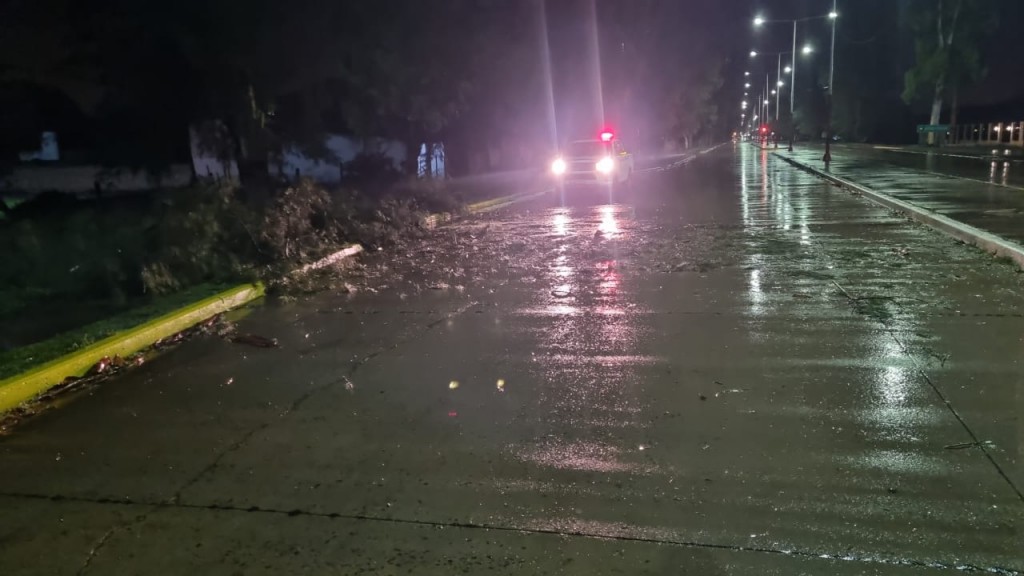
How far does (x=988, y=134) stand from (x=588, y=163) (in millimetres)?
63744

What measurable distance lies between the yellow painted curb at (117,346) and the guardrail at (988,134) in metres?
71.0

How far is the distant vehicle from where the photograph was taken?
2686 centimetres

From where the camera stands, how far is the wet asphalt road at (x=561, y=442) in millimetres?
3945

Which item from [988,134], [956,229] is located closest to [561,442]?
[956,229]

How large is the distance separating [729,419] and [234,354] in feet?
15.2

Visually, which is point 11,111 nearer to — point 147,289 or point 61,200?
point 61,200

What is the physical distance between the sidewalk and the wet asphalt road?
5.69 meters

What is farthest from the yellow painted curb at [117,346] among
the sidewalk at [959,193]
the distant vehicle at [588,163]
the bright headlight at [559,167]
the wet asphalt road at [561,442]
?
the distant vehicle at [588,163]

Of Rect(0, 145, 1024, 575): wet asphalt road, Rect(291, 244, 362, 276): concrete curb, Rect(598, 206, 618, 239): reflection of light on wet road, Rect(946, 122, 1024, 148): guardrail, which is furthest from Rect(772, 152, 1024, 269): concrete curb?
Rect(946, 122, 1024, 148): guardrail

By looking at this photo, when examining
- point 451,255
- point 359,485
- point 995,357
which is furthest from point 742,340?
point 451,255

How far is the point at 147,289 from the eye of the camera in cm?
990

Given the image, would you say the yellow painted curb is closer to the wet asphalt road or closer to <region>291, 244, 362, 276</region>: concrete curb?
the wet asphalt road

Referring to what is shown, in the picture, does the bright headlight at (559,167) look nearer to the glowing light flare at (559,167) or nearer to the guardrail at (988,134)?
the glowing light flare at (559,167)

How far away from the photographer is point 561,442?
17.0 ft
